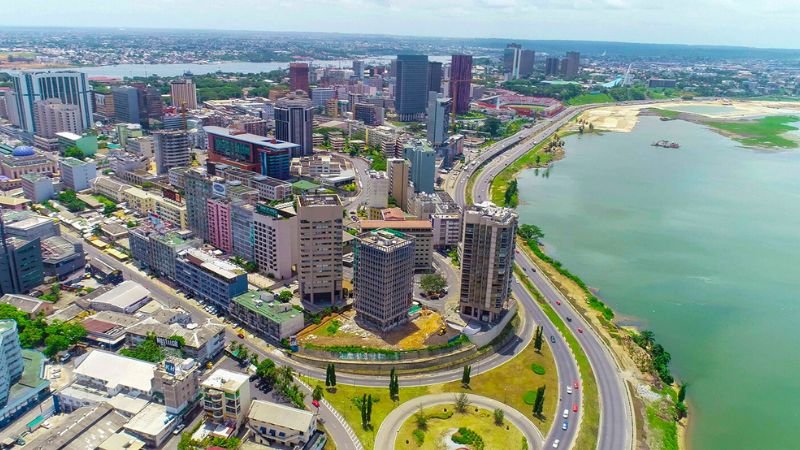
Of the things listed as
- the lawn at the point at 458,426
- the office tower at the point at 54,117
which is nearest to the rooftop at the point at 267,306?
the lawn at the point at 458,426

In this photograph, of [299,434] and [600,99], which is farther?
[600,99]

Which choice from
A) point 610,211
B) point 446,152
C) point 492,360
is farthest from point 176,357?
point 446,152

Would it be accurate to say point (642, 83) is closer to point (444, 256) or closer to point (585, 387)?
point (444, 256)

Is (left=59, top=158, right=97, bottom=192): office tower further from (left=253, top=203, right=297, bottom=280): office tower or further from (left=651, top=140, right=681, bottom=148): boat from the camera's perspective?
(left=651, top=140, right=681, bottom=148): boat

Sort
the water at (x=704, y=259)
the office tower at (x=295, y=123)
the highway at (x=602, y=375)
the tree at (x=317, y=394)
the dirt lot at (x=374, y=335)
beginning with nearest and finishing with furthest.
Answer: the highway at (x=602, y=375) → the tree at (x=317, y=394) → the water at (x=704, y=259) → the dirt lot at (x=374, y=335) → the office tower at (x=295, y=123)

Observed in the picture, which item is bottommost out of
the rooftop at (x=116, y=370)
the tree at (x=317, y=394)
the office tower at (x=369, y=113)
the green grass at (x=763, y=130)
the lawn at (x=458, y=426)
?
the lawn at (x=458, y=426)

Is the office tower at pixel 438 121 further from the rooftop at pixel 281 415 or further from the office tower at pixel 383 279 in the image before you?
the rooftop at pixel 281 415

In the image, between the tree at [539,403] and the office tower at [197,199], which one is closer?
the tree at [539,403]

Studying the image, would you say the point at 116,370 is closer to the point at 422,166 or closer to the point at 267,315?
the point at 267,315
